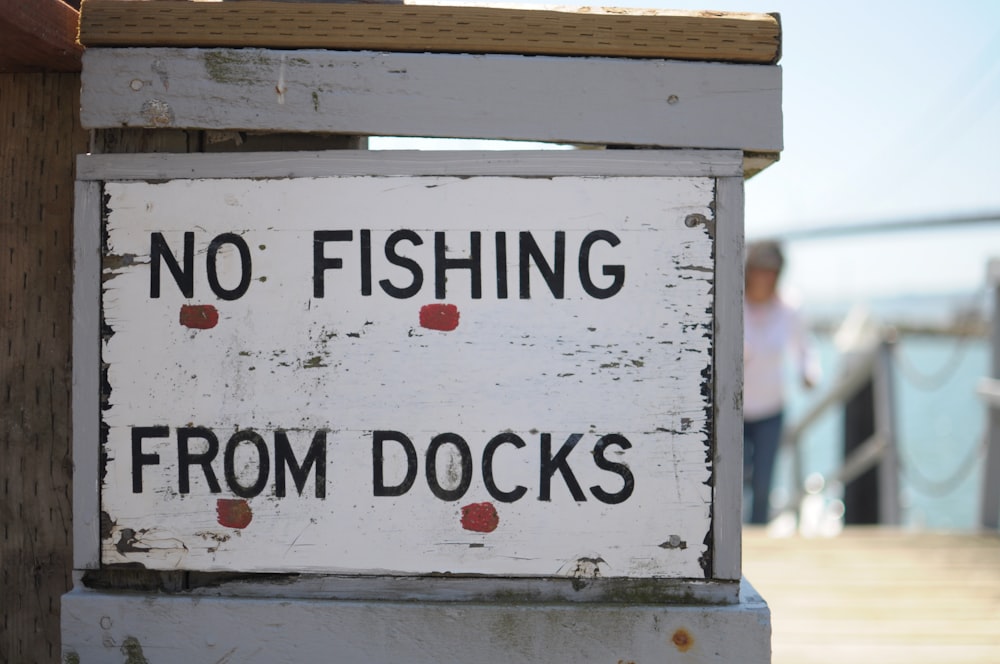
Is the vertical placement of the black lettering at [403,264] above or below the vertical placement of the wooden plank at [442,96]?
below

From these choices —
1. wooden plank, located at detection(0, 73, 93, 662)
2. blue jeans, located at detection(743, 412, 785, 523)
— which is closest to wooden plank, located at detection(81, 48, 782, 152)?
wooden plank, located at detection(0, 73, 93, 662)

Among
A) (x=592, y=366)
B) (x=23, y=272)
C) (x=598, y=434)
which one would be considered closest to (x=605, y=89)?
(x=592, y=366)

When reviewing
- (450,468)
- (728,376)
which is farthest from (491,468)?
(728,376)

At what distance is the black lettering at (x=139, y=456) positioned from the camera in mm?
1369

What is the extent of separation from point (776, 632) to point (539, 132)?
2.19 metres

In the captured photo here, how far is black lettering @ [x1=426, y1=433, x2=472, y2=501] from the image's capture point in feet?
4.42

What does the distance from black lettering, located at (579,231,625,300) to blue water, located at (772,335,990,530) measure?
13.1 feet

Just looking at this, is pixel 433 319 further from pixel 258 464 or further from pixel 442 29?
pixel 442 29

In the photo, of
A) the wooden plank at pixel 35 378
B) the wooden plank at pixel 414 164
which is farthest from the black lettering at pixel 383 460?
the wooden plank at pixel 35 378

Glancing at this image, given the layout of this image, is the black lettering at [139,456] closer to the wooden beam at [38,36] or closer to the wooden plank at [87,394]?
the wooden plank at [87,394]

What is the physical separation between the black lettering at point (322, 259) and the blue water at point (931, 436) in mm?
4275

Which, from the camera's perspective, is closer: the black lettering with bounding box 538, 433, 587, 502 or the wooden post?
the black lettering with bounding box 538, 433, 587, 502

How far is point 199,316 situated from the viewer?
4.48ft

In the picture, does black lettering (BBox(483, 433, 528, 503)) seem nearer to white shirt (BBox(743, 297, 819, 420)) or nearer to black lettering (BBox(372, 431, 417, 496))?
black lettering (BBox(372, 431, 417, 496))
